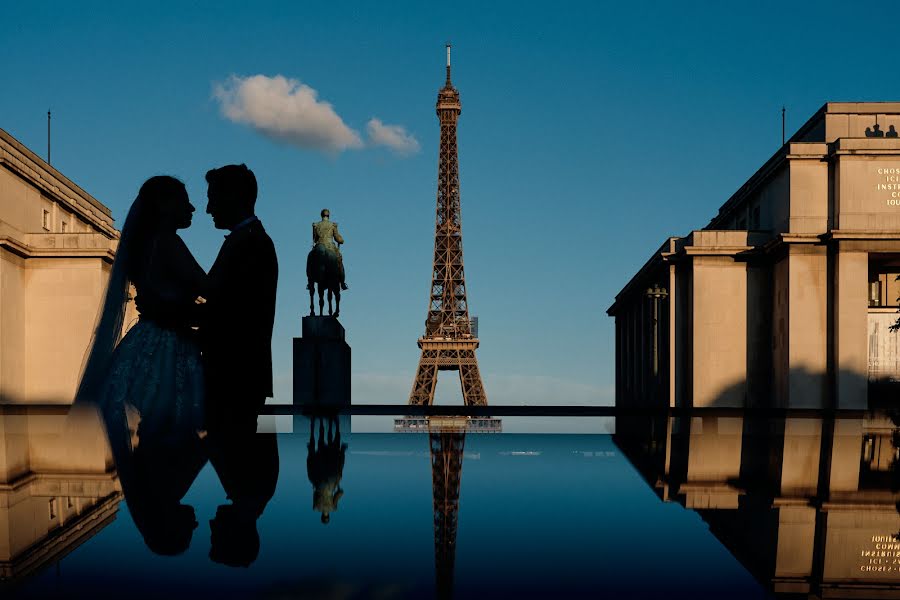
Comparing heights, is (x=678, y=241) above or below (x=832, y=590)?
above

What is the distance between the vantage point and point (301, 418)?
74.5ft

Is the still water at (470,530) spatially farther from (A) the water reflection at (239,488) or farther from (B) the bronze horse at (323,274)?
(B) the bronze horse at (323,274)

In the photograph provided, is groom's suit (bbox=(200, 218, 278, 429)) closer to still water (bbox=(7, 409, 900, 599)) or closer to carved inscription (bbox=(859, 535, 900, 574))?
still water (bbox=(7, 409, 900, 599))

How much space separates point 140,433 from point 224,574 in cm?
329

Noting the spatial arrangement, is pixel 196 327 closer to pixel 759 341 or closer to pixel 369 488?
pixel 369 488

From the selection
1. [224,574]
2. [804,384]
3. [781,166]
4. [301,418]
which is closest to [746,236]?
[781,166]

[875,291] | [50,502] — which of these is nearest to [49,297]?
[875,291]

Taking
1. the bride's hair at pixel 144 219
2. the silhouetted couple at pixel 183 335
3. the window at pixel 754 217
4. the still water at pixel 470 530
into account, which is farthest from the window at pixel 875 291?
the bride's hair at pixel 144 219

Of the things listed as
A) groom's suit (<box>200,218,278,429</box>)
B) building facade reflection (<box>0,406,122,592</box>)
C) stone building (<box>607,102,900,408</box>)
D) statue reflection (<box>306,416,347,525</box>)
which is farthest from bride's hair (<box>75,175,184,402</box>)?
stone building (<box>607,102,900,408</box>)

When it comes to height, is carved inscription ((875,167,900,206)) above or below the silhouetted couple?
above

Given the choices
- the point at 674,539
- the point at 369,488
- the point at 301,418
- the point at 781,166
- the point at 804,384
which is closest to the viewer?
the point at 674,539

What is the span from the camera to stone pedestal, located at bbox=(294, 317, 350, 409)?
26688 mm

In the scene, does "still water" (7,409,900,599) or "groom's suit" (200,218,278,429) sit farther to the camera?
"groom's suit" (200,218,278,429)

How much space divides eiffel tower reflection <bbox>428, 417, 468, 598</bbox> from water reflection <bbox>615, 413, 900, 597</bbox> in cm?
173
